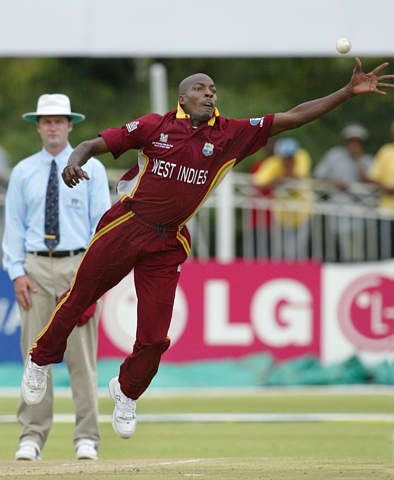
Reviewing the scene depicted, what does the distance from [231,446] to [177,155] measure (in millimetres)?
3372

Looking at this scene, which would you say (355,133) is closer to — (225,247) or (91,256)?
(225,247)

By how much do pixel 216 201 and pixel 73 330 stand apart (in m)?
6.09

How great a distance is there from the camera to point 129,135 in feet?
29.7

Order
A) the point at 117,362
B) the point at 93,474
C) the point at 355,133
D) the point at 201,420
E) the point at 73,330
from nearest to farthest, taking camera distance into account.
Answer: the point at 93,474 → the point at 73,330 → the point at 201,420 → the point at 117,362 → the point at 355,133

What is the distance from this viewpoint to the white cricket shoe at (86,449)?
10.2 meters

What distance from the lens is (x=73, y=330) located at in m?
10.3

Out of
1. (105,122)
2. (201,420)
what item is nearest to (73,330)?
(201,420)

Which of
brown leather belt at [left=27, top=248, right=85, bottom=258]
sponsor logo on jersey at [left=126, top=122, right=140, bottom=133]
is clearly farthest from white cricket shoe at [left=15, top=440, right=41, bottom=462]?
sponsor logo on jersey at [left=126, top=122, right=140, bottom=133]

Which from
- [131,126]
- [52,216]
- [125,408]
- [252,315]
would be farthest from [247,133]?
[252,315]

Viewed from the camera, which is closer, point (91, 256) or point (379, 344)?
point (91, 256)

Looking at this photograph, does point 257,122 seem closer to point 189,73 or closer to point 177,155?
point 177,155

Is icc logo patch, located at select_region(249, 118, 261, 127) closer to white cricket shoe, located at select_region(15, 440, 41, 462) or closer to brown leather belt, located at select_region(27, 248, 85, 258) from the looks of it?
brown leather belt, located at select_region(27, 248, 85, 258)

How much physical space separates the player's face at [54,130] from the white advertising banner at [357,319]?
622 centimetres
